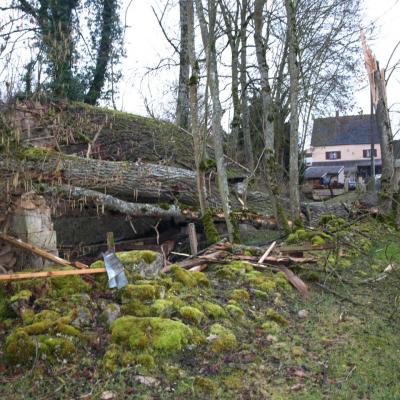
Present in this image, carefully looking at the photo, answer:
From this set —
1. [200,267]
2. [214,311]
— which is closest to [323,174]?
[200,267]

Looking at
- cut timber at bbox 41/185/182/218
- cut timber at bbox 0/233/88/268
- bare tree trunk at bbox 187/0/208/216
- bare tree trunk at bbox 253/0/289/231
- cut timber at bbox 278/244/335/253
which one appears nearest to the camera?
cut timber at bbox 0/233/88/268

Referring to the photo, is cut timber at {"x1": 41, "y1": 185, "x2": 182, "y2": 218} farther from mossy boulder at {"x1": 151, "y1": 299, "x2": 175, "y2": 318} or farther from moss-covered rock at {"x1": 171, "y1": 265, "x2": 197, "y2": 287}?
mossy boulder at {"x1": 151, "y1": 299, "x2": 175, "y2": 318}

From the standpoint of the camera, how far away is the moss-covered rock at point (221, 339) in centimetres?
417

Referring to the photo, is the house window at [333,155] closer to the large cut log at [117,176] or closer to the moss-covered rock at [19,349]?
the large cut log at [117,176]

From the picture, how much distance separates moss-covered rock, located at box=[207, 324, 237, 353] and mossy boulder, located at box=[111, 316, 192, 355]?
23cm

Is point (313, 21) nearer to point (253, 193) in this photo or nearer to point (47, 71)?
point (253, 193)

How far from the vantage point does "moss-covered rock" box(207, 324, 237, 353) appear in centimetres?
417

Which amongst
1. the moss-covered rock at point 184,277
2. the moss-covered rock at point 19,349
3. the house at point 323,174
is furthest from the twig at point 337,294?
the house at point 323,174

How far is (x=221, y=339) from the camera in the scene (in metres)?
4.27

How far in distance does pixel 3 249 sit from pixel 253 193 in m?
6.89

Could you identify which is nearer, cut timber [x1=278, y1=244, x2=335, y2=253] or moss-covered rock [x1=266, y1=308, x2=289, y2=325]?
moss-covered rock [x1=266, y1=308, x2=289, y2=325]

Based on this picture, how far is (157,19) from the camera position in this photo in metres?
9.18

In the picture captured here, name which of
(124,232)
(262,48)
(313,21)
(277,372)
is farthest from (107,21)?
(277,372)

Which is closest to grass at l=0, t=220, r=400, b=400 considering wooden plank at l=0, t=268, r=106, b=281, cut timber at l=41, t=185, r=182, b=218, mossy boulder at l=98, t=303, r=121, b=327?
mossy boulder at l=98, t=303, r=121, b=327
